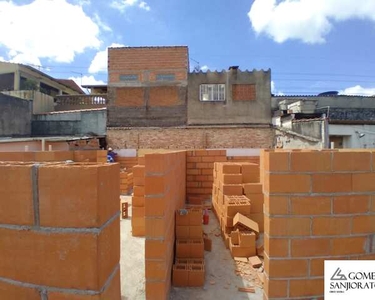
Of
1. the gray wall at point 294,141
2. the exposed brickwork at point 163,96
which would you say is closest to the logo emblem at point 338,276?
the gray wall at point 294,141

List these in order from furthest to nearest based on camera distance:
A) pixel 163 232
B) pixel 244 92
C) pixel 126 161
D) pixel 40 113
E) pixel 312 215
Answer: pixel 244 92
pixel 40 113
pixel 126 161
pixel 163 232
pixel 312 215

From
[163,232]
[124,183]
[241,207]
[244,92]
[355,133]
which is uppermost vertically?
[244,92]

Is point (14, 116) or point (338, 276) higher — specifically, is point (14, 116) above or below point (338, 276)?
above

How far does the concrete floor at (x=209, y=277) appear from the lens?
298 cm

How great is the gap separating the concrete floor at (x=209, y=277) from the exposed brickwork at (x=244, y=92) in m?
14.0

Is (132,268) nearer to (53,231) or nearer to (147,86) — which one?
(53,231)

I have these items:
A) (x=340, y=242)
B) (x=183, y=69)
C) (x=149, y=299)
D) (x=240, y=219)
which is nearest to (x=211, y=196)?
(x=240, y=219)

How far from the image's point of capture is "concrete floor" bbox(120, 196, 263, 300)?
298cm

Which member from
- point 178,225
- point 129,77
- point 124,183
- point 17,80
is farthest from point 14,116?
point 178,225

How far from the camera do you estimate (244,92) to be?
17.0 meters

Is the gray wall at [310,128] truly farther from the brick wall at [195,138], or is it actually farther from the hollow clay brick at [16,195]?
the hollow clay brick at [16,195]

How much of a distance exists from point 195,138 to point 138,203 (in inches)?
482

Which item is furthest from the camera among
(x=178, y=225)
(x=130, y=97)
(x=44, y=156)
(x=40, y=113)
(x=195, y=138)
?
(x=130, y=97)

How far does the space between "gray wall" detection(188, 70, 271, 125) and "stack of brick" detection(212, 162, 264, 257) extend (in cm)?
1199
